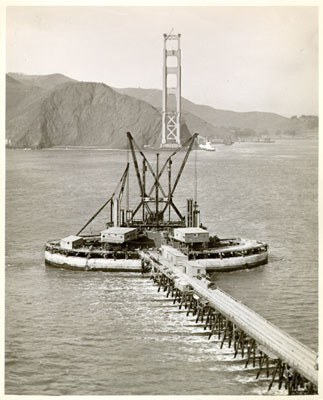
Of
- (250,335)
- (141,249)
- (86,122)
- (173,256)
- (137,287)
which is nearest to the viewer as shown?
(250,335)

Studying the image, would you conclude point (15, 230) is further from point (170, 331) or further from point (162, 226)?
point (170, 331)

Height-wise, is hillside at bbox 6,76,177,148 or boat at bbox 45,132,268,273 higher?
hillside at bbox 6,76,177,148

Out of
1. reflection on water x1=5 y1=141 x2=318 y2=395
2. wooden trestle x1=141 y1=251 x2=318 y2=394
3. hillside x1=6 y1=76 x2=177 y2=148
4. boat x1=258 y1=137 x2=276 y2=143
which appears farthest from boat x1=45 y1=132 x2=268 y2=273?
hillside x1=6 y1=76 x2=177 y2=148

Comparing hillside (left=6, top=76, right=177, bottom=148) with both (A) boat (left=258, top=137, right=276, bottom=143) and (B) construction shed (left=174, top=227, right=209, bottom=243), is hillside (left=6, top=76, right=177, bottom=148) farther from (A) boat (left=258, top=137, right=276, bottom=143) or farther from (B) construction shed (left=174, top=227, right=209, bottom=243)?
(B) construction shed (left=174, top=227, right=209, bottom=243)

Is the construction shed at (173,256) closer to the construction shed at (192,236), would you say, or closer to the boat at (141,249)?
the boat at (141,249)

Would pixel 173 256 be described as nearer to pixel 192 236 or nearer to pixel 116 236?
pixel 192 236

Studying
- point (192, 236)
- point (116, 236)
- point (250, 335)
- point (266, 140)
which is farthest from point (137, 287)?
point (250, 335)

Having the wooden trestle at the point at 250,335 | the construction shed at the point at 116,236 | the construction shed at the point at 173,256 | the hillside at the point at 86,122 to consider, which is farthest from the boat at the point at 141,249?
the hillside at the point at 86,122

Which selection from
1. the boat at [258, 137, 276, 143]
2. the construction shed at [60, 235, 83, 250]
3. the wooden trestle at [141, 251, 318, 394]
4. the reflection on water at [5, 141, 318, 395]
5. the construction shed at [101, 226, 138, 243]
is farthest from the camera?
the construction shed at [101, 226, 138, 243]

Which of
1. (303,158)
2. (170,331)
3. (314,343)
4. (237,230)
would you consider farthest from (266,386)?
(237,230)
